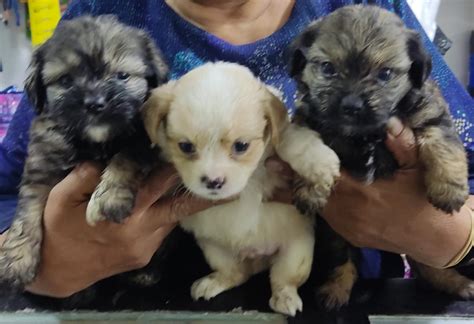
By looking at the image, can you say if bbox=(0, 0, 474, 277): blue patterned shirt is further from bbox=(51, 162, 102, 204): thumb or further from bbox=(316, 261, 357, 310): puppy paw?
bbox=(51, 162, 102, 204): thumb

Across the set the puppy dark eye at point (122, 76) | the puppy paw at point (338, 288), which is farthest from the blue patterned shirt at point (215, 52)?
the puppy dark eye at point (122, 76)

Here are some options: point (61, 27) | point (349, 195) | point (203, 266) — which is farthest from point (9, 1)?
point (349, 195)

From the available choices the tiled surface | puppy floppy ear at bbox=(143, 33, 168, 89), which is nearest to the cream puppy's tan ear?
puppy floppy ear at bbox=(143, 33, 168, 89)

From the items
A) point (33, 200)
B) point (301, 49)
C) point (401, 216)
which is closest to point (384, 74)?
point (301, 49)

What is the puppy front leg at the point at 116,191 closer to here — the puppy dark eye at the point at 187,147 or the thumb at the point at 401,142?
the puppy dark eye at the point at 187,147

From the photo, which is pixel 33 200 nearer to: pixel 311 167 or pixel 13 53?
pixel 311 167

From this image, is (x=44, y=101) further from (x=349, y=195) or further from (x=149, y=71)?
(x=349, y=195)
